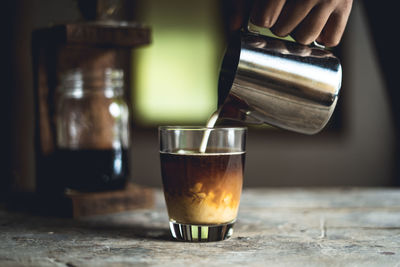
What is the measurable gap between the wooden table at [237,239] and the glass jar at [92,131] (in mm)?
114

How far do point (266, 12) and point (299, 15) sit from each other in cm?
6

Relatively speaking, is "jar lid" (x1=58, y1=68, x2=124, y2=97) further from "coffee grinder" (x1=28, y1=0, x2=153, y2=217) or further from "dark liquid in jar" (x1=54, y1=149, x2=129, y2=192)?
"dark liquid in jar" (x1=54, y1=149, x2=129, y2=192)

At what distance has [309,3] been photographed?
0.88m

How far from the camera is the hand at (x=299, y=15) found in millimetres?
877

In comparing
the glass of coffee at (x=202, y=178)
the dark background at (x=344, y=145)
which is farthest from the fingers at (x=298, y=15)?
the dark background at (x=344, y=145)

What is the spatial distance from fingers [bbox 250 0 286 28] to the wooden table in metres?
0.39

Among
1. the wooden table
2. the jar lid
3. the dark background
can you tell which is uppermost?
the jar lid

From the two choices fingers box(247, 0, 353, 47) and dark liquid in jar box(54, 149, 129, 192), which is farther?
dark liquid in jar box(54, 149, 129, 192)

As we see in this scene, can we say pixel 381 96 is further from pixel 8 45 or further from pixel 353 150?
pixel 8 45

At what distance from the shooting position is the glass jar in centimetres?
116

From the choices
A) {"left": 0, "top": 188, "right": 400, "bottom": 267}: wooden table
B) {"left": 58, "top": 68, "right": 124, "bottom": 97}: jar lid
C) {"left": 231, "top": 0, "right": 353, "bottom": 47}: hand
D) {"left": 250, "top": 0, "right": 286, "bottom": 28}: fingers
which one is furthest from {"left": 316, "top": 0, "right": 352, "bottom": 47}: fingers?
{"left": 58, "top": 68, "right": 124, "bottom": 97}: jar lid

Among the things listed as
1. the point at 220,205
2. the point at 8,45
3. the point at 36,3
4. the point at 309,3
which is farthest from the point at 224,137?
the point at 36,3

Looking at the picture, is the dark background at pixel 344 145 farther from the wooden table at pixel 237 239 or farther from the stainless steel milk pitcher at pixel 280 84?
the stainless steel milk pitcher at pixel 280 84

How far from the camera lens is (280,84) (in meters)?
0.88
